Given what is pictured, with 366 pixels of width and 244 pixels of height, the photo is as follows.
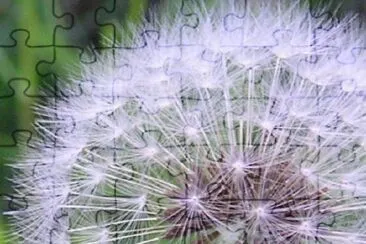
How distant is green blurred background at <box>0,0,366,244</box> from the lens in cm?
158

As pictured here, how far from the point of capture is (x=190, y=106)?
4.24ft

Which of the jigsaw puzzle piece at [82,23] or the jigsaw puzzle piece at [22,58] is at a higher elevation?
the jigsaw puzzle piece at [82,23]

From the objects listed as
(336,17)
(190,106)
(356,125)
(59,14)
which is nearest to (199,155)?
(190,106)

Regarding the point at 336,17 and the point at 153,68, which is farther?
the point at 336,17

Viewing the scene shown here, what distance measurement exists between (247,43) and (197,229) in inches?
9.1

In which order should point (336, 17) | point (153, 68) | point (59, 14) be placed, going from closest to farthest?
point (153, 68) → point (336, 17) → point (59, 14)

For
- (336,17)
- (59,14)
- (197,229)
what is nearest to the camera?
(197,229)

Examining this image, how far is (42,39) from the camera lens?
1.68 meters

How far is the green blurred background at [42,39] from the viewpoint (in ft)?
5.17

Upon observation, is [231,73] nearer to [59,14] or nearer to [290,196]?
[290,196]

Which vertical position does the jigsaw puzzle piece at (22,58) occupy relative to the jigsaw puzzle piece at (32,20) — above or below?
below

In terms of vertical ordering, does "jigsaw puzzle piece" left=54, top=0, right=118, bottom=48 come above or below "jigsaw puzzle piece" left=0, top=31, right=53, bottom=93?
above

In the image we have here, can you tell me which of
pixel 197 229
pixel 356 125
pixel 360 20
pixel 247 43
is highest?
pixel 360 20

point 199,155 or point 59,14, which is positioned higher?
point 59,14
